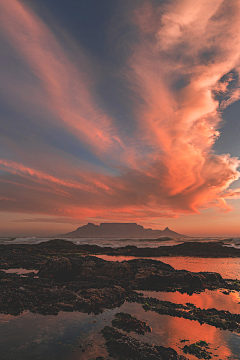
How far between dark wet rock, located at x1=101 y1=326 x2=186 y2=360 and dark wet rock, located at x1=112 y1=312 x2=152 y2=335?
3.87 feet

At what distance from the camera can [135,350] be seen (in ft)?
30.9

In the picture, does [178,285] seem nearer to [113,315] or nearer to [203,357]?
[113,315]

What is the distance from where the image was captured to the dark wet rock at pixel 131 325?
38.2ft

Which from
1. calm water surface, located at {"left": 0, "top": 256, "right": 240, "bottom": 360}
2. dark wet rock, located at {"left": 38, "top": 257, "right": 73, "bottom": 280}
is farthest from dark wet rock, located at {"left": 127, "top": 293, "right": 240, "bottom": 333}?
dark wet rock, located at {"left": 38, "top": 257, "right": 73, "bottom": 280}

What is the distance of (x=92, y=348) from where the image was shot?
31.6 ft

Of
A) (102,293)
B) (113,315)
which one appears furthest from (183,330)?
(102,293)

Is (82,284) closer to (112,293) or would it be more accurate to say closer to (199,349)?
(112,293)

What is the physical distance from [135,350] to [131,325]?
2.75m

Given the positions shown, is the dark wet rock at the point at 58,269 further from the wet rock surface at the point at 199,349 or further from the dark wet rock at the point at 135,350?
the wet rock surface at the point at 199,349

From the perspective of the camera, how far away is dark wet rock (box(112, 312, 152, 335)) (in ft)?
38.2

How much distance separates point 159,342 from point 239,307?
34.8 ft

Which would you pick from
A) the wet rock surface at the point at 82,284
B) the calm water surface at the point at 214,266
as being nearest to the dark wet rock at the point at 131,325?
the wet rock surface at the point at 82,284

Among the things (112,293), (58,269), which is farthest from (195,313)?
(58,269)

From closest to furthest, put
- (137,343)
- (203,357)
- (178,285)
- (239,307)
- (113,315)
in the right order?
(203,357)
(137,343)
(113,315)
(239,307)
(178,285)
